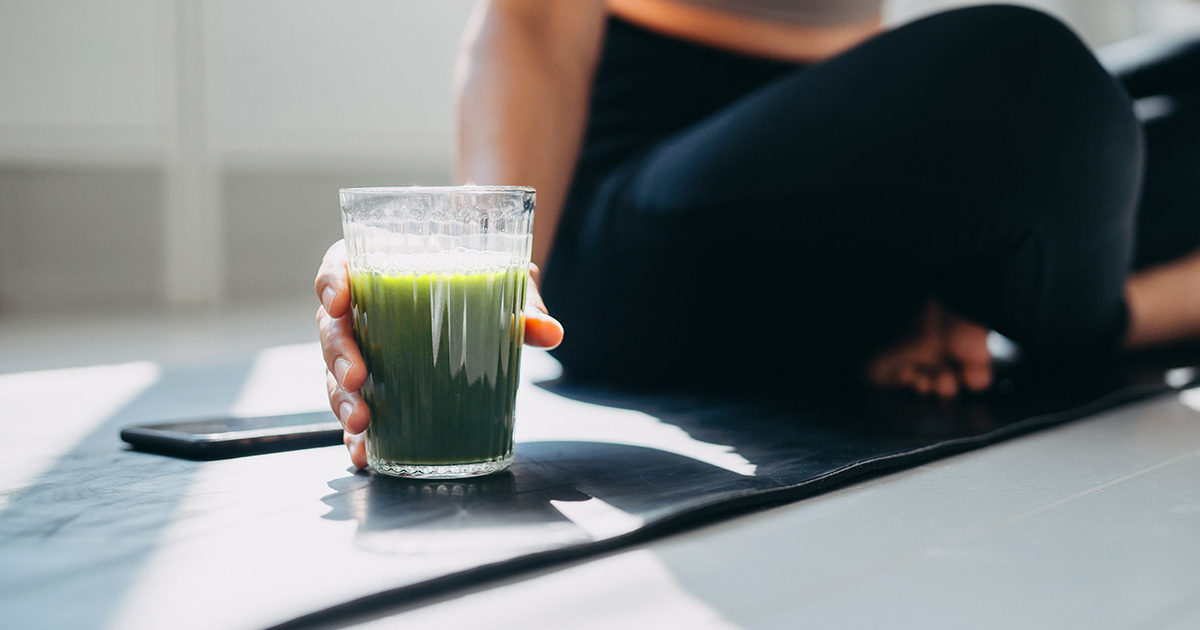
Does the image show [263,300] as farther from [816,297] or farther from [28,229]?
[816,297]

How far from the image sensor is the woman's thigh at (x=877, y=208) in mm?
965

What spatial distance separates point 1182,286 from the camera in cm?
141

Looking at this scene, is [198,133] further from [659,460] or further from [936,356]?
[659,460]

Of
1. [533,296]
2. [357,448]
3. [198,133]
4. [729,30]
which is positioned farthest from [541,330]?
[198,133]

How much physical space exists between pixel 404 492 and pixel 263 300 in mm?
2260

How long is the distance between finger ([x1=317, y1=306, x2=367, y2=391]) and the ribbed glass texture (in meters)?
0.01

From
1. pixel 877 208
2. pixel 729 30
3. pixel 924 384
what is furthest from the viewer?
pixel 729 30

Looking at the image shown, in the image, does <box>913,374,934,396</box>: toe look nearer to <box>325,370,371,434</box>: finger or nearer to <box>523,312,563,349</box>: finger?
<box>523,312,563,349</box>: finger

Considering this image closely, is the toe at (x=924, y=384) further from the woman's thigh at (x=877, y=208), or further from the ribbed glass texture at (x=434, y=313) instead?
the ribbed glass texture at (x=434, y=313)

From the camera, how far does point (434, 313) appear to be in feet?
2.15

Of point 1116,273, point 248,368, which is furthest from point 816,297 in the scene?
point 248,368

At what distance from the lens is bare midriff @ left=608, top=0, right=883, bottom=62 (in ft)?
4.29

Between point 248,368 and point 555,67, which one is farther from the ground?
point 555,67

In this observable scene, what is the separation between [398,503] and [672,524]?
17 centimetres
